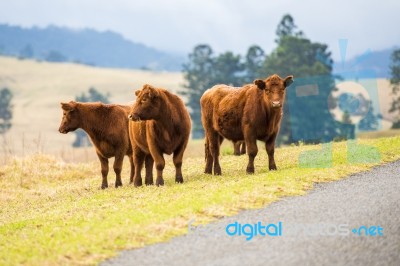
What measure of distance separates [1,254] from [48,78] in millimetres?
129014

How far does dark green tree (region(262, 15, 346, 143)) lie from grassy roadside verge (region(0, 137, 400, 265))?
1352 inches

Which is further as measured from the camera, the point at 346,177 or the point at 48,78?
the point at 48,78

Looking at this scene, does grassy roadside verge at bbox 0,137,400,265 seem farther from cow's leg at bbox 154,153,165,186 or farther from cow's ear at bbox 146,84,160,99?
cow's ear at bbox 146,84,160,99

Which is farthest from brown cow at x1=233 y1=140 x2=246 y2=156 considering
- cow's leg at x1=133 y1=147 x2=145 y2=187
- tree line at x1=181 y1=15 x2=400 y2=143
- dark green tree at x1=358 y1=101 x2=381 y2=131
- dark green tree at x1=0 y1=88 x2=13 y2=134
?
dark green tree at x1=0 y1=88 x2=13 y2=134

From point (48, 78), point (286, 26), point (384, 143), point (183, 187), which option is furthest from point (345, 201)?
point (48, 78)

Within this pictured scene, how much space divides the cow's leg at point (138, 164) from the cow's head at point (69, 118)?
1650 mm

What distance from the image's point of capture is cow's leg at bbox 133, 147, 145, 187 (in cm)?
1589

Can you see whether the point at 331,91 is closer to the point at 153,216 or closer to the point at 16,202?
the point at 16,202

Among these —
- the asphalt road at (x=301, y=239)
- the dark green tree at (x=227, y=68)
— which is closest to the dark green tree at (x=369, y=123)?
the asphalt road at (x=301, y=239)

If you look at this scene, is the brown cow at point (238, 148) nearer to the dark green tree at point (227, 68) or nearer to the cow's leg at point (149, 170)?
the cow's leg at point (149, 170)

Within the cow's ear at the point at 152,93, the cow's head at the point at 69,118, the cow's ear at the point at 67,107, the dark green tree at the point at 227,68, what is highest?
the dark green tree at the point at 227,68

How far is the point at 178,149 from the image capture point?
→ 15094 mm

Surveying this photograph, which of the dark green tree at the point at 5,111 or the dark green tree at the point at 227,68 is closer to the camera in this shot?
the dark green tree at the point at 227,68

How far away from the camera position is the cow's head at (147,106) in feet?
47.7
